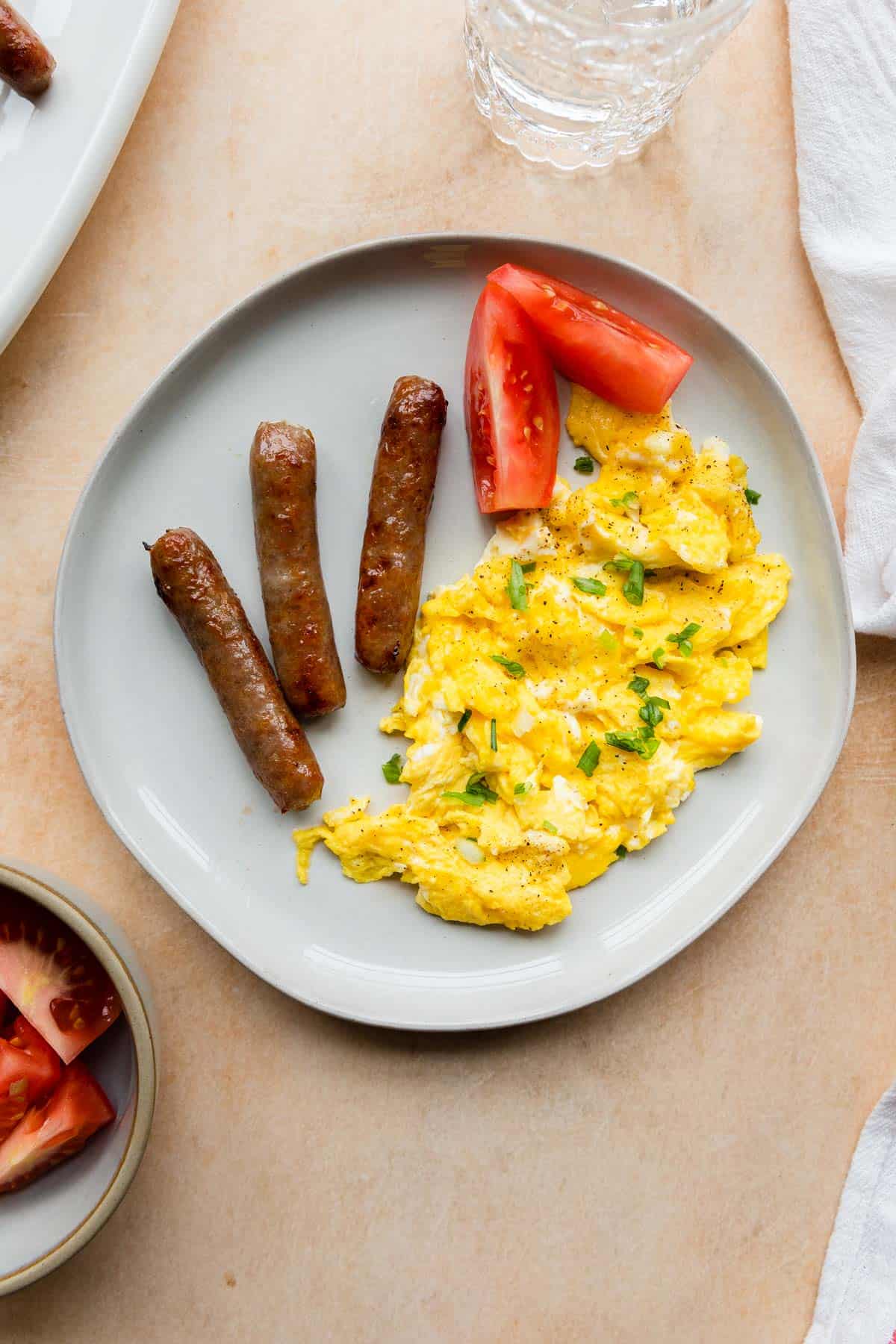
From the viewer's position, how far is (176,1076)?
2809 mm

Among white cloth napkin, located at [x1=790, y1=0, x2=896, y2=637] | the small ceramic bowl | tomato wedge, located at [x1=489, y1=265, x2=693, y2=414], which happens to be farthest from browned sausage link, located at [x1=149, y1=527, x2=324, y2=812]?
white cloth napkin, located at [x1=790, y1=0, x2=896, y2=637]

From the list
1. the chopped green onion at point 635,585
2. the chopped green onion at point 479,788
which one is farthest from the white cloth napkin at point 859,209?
the chopped green onion at point 479,788

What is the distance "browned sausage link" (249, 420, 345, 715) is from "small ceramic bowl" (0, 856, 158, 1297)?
77cm

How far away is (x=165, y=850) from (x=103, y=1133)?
2.46 feet

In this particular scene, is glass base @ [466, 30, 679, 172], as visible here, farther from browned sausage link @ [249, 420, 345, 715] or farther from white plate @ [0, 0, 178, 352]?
browned sausage link @ [249, 420, 345, 715]

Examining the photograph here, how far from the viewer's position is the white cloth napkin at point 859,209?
2865mm

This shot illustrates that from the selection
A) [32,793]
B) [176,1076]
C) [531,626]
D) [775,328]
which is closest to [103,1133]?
[176,1076]

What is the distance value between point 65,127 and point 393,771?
6.69ft

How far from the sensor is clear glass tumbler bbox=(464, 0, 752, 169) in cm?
271

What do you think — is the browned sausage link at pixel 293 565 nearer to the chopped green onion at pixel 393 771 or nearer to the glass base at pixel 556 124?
Result: the chopped green onion at pixel 393 771

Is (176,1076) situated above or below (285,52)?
below

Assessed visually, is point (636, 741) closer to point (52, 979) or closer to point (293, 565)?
point (293, 565)

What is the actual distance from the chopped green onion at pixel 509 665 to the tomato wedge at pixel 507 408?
1.35ft

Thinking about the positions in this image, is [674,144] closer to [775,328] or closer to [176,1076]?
[775,328]
